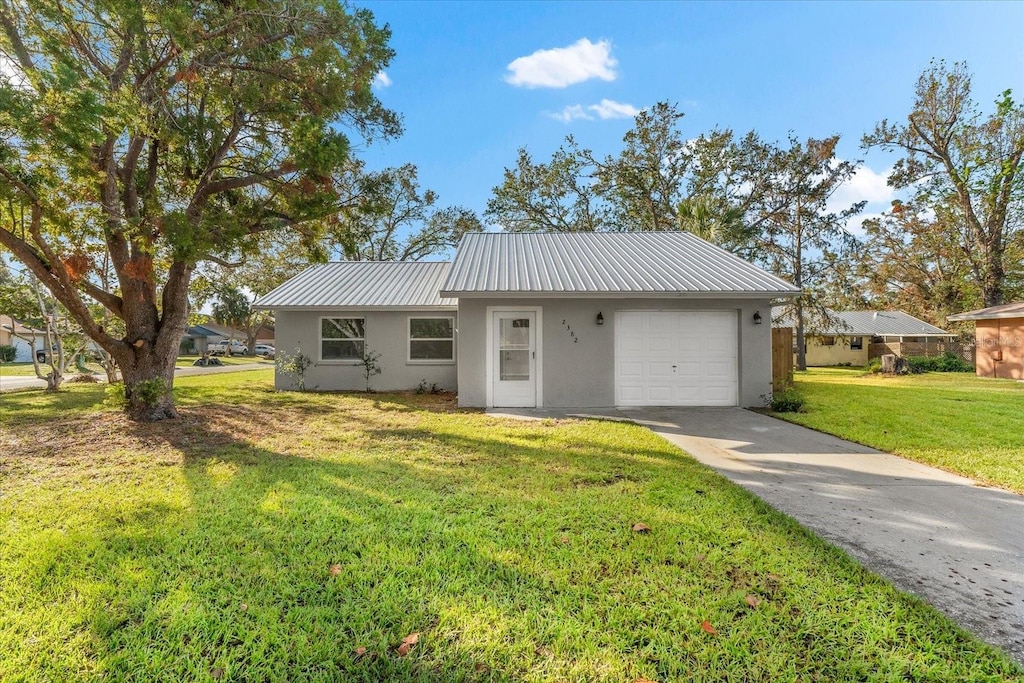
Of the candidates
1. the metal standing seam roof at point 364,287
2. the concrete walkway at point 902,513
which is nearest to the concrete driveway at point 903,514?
the concrete walkway at point 902,513

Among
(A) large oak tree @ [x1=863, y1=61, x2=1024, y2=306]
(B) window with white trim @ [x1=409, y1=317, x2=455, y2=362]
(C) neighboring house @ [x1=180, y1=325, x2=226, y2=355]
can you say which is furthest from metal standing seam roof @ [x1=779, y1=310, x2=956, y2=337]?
(C) neighboring house @ [x1=180, y1=325, x2=226, y2=355]

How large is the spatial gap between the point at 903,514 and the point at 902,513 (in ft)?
0.09

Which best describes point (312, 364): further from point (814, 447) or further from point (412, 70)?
point (814, 447)

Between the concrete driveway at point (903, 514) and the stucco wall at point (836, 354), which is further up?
the stucco wall at point (836, 354)

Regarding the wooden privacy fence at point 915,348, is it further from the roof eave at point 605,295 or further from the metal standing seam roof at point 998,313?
the roof eave at point 605,295

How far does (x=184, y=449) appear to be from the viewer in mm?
6273

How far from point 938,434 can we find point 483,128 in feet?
54.3

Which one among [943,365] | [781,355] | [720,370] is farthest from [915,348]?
[720,370]

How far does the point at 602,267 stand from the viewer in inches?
424

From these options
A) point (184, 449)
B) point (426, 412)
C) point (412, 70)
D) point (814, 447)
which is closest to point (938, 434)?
point (814, 447)

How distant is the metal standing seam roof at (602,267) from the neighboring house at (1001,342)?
14761mm

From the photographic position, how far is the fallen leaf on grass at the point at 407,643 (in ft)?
7.40

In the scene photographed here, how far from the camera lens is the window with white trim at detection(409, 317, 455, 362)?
41.8 ft

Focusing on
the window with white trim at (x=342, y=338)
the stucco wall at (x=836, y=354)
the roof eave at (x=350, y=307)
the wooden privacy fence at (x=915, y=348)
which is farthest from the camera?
the stucco wall at (x=836, y=354)
